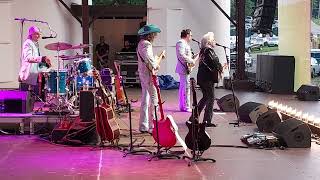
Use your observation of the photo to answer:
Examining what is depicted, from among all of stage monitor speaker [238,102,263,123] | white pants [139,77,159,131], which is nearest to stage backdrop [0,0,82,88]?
stage monitor speaker [238,102,263,123]

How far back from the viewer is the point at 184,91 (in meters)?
12.2

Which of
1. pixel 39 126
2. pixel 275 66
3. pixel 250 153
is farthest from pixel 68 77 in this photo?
pixel 275 66

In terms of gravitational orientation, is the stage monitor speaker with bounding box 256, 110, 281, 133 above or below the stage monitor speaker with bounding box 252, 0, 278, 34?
below

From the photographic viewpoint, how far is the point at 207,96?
10.1 meters

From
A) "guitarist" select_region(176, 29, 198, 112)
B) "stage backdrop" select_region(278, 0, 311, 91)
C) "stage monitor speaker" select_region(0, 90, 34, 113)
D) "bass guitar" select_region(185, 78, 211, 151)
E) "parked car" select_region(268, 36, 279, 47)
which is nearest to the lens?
"bass guitar" select_region(185, 78, 211, 151)

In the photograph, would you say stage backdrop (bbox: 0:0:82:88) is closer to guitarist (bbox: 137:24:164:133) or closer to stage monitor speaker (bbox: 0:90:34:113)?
stage monitor speaker (bbox: 0:90:34:113)

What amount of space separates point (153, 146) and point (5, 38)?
12099 millimetres

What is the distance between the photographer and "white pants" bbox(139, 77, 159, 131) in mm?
9297

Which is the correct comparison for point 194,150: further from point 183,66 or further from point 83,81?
point 183,66

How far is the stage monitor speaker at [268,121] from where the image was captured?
966 centimetres

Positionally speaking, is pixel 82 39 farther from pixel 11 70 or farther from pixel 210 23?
pixel 210 23

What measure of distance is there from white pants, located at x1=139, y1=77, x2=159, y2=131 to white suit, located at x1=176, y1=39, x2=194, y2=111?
2.43 meters

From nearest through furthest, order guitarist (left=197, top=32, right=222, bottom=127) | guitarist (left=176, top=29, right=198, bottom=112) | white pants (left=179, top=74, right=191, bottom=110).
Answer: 1. guitarist (left=197, top=32, right=222, bottom=127)
2. guitarist (left=176, top=29, right=198, bottom=112)
3. white pants (left=179, top=74, right=191, bottom=110)

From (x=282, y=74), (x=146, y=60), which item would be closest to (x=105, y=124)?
(x=146, y=60)
